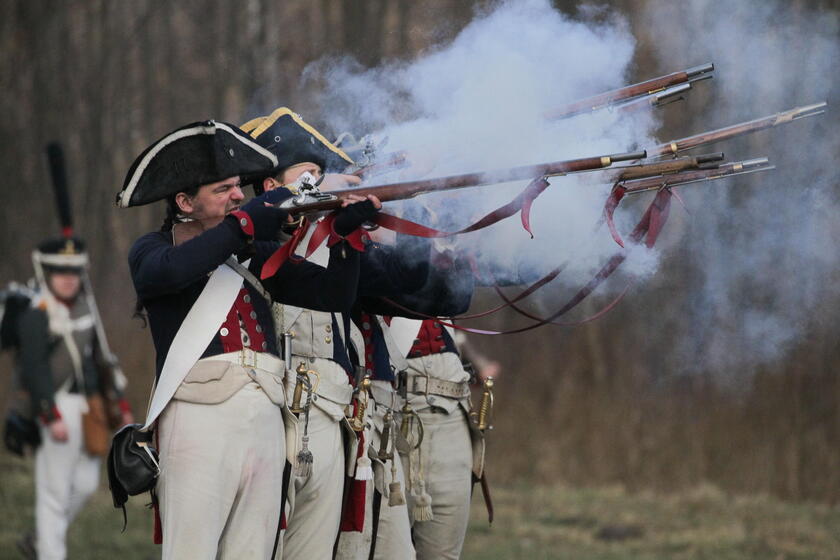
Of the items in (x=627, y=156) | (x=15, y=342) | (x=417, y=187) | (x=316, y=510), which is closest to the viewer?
(x=627, y=156)

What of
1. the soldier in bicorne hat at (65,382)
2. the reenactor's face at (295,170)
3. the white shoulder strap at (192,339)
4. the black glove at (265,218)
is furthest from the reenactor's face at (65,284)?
the black glove at (265,218)

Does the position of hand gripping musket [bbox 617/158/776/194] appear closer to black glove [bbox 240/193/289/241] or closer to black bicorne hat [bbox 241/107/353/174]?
black bicorne hat [bbox 241/107/353/174]

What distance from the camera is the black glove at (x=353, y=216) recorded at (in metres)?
4.16

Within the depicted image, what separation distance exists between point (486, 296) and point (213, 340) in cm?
691

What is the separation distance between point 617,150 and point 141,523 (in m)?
6.12

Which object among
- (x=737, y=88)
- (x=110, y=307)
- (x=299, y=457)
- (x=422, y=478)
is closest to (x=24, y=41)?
(x=110, y=307)

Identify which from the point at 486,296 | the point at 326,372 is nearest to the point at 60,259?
the point at 486,296

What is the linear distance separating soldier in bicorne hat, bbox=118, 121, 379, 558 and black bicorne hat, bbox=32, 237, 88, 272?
5244 mm

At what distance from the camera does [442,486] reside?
584 centimetres

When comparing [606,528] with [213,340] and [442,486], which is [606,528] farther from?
[213,340]

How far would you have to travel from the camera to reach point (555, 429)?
459 inches

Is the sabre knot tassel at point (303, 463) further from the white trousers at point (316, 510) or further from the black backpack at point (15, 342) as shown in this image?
the black backpack at point (15, 342)

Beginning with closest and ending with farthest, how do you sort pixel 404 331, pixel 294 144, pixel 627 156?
pixel 627 156 < pixel 294 144 < pixel 404 331

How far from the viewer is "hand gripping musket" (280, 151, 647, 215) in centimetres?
407
